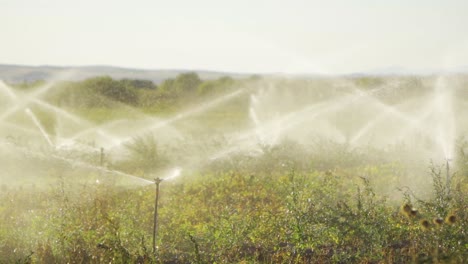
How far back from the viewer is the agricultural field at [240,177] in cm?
637

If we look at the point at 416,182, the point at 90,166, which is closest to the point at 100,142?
the point at 90,166

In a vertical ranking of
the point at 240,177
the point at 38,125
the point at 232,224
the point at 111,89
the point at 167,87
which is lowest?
the point at 38,125

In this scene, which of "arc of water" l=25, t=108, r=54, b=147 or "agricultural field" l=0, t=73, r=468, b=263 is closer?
"agricultural field" l=0, t=73, r=468, b=263

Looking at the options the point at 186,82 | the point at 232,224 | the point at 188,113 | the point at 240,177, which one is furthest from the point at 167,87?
the point at 232,224

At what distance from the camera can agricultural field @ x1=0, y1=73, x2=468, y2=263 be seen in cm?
637

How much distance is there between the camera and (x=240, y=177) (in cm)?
1057

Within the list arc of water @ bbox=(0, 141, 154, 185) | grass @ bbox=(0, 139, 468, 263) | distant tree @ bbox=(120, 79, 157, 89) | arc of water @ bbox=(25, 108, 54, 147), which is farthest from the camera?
distant tree @ bbox=(120, 79, 157, 89)

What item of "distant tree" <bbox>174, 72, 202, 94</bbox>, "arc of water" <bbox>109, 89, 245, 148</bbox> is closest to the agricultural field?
"arc of water" <bbox>109, 89, 245, 148</bbox>

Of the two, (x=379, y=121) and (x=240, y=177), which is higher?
(x=379, y=121)

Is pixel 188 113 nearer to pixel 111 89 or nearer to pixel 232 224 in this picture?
pixel 111 89

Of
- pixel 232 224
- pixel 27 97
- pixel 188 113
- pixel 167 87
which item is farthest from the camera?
pixel 167 87

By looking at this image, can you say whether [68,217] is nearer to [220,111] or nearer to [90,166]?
[90,166]

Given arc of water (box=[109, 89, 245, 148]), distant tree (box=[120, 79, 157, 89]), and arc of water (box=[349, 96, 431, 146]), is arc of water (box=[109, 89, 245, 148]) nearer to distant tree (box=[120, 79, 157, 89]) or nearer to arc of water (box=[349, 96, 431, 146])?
distant tree (box=[120, 79, 157, 89])

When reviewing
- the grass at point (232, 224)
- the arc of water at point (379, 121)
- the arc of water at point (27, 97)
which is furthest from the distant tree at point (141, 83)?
the grass at point (232, 224)
